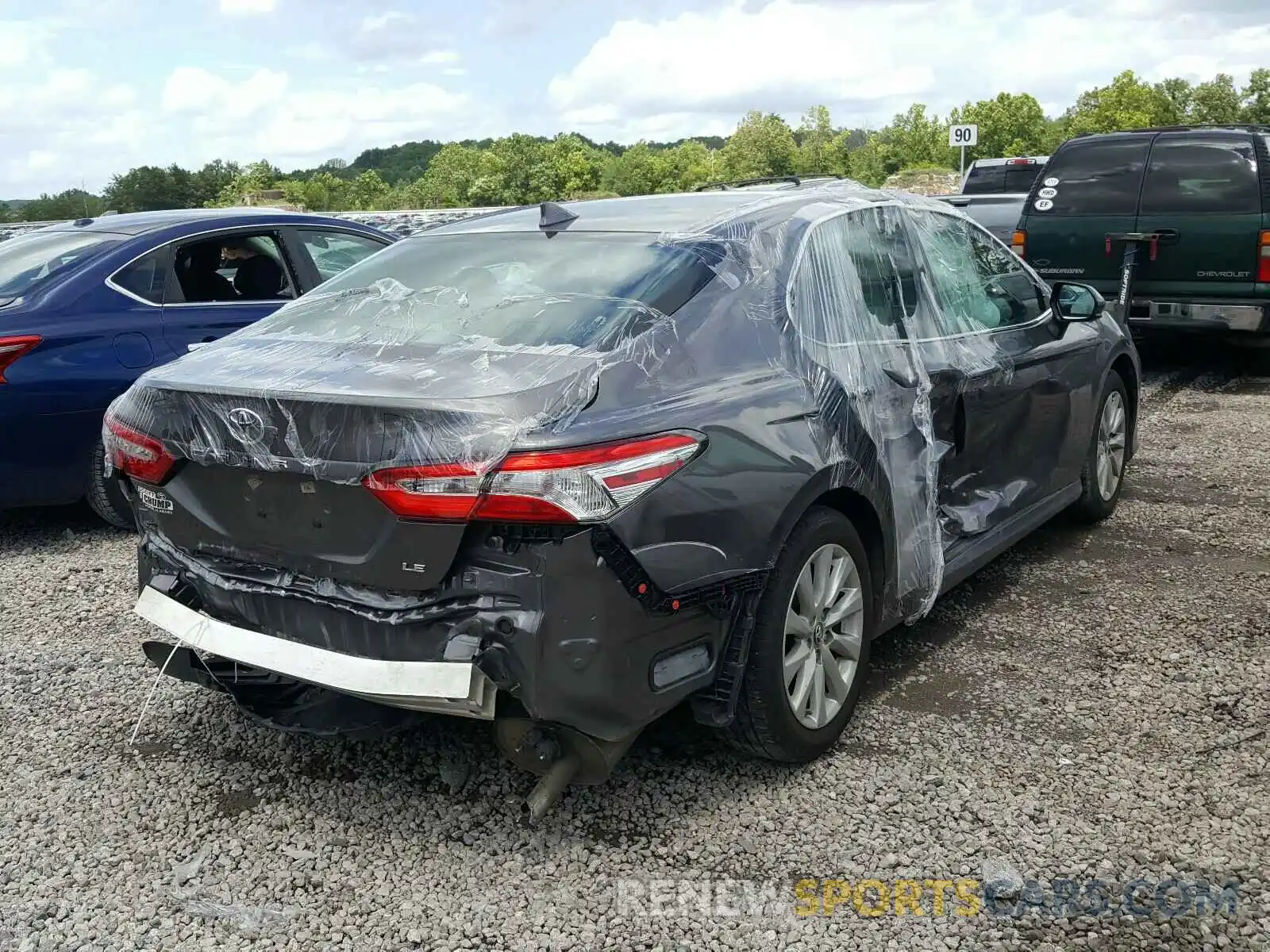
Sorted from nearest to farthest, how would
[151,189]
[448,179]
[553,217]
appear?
[553,217]
[151,189]
[448,179]

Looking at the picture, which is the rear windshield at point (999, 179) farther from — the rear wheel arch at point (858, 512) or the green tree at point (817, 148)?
the green tree at point (817, 148)

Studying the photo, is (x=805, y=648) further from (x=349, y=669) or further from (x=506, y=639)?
(x=349, y=669)

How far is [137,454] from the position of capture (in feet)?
10.7

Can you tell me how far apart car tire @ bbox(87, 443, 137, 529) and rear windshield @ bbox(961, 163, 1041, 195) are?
1586cm

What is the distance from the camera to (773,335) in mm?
3311

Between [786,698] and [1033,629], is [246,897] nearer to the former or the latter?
[786,698]

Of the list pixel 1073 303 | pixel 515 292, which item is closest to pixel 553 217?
pixel 515 292

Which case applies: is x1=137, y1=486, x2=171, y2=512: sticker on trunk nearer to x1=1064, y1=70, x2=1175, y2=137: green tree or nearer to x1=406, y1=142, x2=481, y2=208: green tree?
x1=406, y1=142, x2=481, y2=208: green tree

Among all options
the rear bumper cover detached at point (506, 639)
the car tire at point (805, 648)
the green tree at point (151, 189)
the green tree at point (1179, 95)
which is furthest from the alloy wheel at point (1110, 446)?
the green tree at point (1179, 95)

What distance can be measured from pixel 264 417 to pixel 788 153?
9215cm

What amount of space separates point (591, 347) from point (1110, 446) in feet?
11.7

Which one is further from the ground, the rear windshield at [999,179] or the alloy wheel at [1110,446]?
the rear windshield at [999,179]

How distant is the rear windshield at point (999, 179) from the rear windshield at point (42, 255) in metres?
15.4

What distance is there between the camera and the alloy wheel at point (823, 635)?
10.7ft
